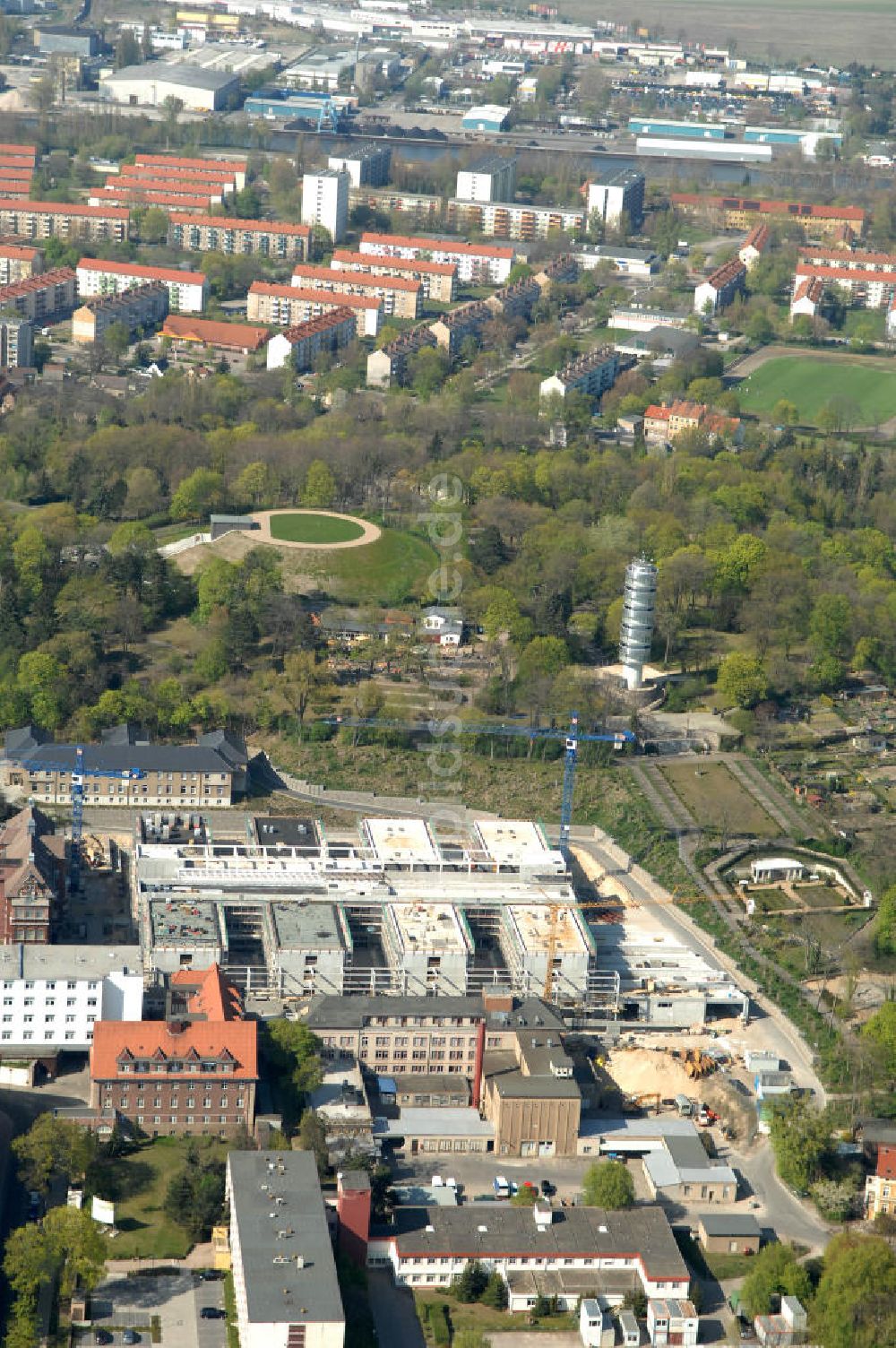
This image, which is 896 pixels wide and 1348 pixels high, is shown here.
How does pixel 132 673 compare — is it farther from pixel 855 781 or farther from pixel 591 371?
pixel 591 371

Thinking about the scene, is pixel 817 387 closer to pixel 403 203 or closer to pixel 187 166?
pixel 403 203

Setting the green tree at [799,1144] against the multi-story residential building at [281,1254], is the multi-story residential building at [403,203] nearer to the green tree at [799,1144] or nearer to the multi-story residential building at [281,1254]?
the green tree at [799,1144]

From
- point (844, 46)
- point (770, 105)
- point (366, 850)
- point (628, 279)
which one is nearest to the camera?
point (366, 850)

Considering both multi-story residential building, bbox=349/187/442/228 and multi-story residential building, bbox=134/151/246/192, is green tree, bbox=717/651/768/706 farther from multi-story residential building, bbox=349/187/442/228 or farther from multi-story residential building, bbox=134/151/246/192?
multi-story residential building, bbox=134/151/246/192

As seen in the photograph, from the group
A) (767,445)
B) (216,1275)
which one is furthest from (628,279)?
(216,1275)

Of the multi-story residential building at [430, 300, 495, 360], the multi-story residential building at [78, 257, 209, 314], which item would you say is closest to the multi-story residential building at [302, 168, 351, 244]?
the multi-story residential building at [78, 257, 209, 314]

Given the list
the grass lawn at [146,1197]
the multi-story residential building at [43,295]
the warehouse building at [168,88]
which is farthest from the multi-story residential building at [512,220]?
the grass lawn at [146,1197]
